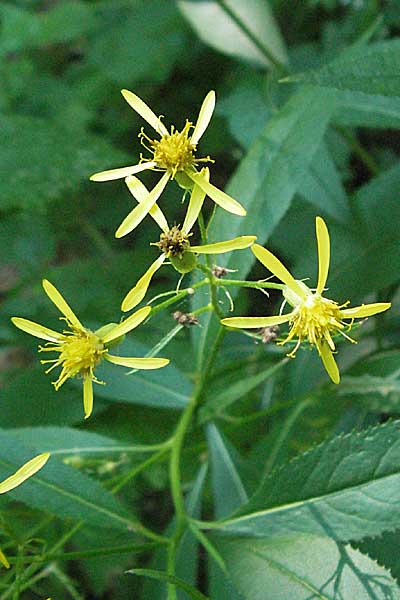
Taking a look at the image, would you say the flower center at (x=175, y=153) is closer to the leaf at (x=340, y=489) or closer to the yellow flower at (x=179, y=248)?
the yellow flower at (x=179, y=248)

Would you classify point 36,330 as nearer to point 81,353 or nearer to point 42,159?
point 81,353

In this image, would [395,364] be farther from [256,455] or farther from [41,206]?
[41,206]

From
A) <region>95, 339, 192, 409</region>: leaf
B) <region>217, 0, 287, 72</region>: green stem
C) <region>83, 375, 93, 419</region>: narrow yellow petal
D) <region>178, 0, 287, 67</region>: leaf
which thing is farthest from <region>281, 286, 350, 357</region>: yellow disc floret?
<region>178, 0, 287, 67</region>: leaf

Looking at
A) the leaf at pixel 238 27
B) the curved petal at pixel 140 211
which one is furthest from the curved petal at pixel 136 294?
the leaf at pixel 238 27

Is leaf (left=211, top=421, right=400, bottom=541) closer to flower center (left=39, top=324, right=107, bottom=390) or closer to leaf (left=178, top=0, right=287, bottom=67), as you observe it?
flower center (left=39, top=324, right=107, bottom=390)

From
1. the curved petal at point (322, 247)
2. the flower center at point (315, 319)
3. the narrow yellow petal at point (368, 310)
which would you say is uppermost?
the curved petal at point (322, 247)

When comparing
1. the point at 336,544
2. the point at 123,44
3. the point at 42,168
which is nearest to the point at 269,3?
the point at 123,44

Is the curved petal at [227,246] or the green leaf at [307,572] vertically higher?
the curved petal at [227,246]
